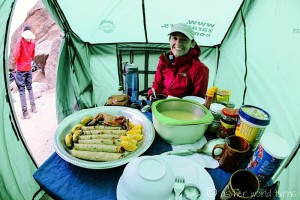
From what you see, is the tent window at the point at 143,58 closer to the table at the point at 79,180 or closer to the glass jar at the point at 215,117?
the glass jar at the point at 215,117

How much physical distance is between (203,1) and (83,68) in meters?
1.66

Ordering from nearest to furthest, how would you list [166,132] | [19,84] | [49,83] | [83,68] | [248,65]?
[166,132]
[248,65]
[83,68]
[19,84]
[49,83]

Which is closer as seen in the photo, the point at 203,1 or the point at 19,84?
the point at 203,1

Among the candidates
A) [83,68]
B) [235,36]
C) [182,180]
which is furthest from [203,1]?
[182,180]

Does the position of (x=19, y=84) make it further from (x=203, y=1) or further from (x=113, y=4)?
(x=203, y=1)

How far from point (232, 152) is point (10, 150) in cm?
137

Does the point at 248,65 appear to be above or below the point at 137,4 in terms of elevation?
below

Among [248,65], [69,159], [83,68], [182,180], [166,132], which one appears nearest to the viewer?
[182,180]

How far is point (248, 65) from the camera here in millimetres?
1889

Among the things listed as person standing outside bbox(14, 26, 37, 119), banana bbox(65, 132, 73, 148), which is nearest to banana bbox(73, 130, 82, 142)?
banana bbox(65, 132, 73, 148)

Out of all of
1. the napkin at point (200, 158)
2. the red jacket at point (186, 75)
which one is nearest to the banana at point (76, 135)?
the napkin at point (200, 158)

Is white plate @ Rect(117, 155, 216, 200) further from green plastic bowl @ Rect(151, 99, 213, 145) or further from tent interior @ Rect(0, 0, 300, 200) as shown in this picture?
tent interior @ Rect(0, 0, 300, 200)

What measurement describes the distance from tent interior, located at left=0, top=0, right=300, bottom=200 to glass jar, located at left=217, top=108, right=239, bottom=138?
1.28 ft

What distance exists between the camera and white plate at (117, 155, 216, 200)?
655 mm
